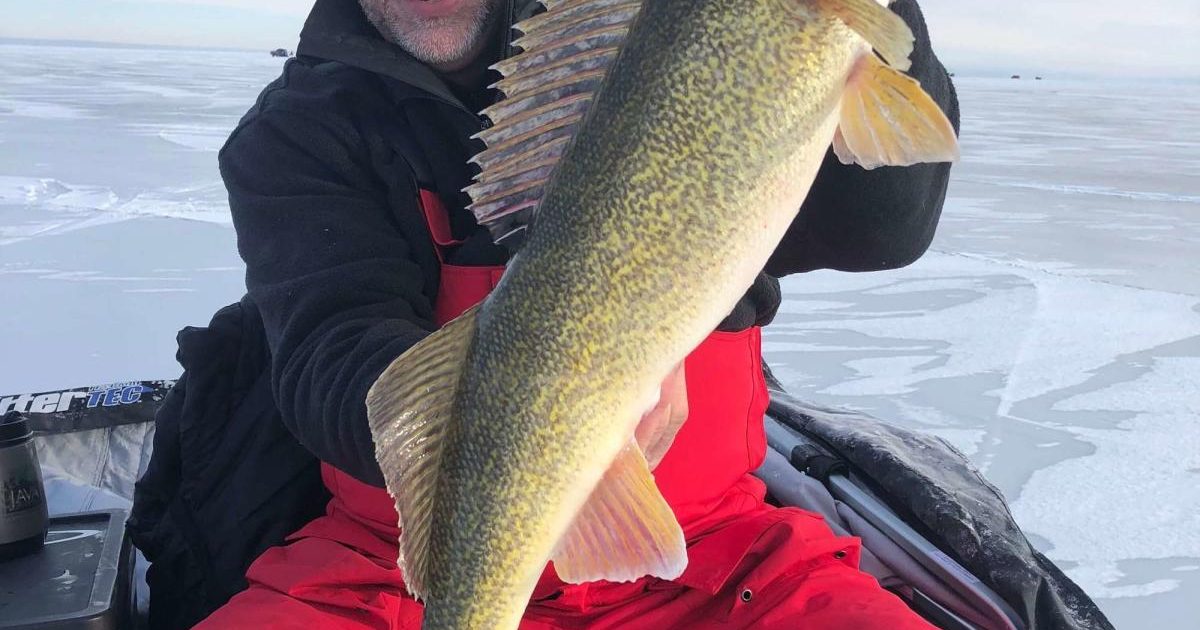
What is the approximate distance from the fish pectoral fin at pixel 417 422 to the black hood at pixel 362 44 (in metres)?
1.05

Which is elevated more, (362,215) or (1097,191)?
(362,215)

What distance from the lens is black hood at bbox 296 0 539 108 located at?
2250 mm

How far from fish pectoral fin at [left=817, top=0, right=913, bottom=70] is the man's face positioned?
4.48 feet

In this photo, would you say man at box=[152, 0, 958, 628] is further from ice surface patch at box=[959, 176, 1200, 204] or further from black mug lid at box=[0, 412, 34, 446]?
ice surface patch at box=[959, 176, 1200, 204]

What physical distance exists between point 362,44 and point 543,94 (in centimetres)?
116

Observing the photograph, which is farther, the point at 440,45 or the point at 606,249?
the point at 440,45

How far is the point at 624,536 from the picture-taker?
1354mm

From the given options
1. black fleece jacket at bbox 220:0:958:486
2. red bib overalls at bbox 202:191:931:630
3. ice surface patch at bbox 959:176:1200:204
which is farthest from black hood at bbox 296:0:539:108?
ice surface patch at bbox 959:176:1200:204

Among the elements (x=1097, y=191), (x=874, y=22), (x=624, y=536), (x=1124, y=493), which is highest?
(x=874, y=22)

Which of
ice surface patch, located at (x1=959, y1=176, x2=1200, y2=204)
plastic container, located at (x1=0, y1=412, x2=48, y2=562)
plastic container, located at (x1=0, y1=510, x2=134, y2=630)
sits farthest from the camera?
ice surface patch, located at (x1=959, y1=176, x2=1200, y2=204)

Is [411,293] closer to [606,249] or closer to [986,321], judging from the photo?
[606,249]

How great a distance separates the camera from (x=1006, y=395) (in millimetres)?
4582

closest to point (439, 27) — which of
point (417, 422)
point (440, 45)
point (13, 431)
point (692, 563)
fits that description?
point (440, 45)

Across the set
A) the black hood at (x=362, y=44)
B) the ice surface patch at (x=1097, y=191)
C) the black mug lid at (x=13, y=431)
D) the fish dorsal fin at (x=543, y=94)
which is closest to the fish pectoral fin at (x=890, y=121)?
the fish dorsal fin at (x=543, y=94)
